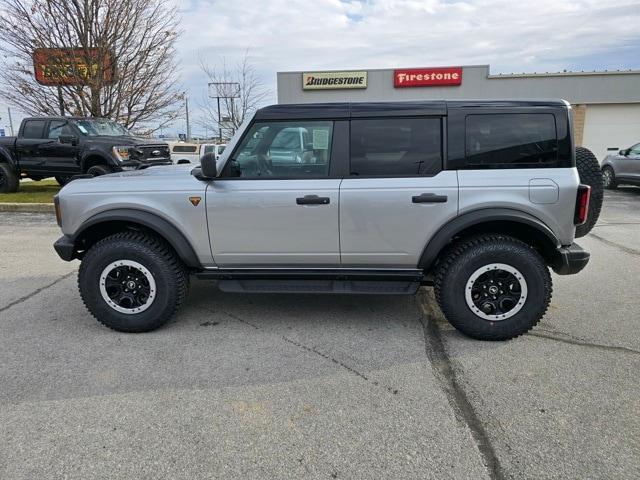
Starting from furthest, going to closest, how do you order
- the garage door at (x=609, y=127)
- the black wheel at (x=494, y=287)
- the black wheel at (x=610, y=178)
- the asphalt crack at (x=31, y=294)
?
the garage door at (x=609, y=127), the black wheel at (x=610, y=178), the asphalt crack at (x=31, y=294), the black wheel at (x=494, y=287)

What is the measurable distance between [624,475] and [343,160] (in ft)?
8.37

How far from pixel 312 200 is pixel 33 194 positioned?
10.7m

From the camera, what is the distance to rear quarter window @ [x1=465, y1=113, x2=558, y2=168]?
11.0ft

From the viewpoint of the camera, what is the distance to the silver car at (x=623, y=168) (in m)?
12.5

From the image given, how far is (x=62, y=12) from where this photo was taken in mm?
12086

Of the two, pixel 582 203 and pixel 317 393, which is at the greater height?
pixel 582 203

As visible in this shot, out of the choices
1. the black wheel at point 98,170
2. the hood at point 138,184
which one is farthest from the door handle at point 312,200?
the black wheel at point 98,170

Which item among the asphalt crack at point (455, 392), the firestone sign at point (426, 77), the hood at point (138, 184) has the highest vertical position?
the firestone sign at point (426, 77)

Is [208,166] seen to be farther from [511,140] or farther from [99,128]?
[99,128]

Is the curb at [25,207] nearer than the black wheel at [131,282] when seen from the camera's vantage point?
No

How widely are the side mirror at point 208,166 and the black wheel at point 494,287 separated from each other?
1.94 metres

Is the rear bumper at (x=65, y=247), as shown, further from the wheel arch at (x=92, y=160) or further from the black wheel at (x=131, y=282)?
the wheel arch at (x=92, y=160)

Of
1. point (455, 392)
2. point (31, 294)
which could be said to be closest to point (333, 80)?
point (31, 294)

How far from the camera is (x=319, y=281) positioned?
3707 mm
